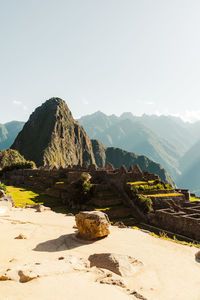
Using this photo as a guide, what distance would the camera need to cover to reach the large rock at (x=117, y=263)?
34.0 feet

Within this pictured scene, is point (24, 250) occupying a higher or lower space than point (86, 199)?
higher

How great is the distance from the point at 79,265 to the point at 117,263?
196 centimetres

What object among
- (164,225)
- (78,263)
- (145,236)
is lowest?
(164,225)

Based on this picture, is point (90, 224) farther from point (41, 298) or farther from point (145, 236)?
point (41, 298)

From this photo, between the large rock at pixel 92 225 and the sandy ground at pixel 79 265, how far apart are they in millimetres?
598

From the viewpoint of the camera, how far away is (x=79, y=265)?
992cm

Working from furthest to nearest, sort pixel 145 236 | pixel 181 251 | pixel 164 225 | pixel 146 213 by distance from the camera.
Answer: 1. pixel 146 213
2. pixel 164 225
3. pixel 145 236
4. pixel 181 251

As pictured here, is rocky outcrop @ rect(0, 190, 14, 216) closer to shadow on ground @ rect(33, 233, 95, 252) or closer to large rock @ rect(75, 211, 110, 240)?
shadow on ground @ rect(33, 233, 95, 252)

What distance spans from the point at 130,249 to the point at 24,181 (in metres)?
65.4

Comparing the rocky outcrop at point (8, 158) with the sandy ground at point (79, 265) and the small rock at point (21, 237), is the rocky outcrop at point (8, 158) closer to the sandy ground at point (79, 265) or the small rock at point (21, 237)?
the sandy ground at point (79, 265)

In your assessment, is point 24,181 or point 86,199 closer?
point 86,199

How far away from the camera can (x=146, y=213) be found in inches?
1439

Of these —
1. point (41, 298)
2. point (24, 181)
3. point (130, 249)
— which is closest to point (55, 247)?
point (130, 249)

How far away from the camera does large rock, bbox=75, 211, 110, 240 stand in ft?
50.3
